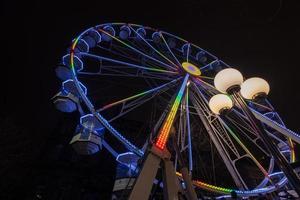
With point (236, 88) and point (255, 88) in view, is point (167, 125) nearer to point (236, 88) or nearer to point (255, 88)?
point (236, 88)

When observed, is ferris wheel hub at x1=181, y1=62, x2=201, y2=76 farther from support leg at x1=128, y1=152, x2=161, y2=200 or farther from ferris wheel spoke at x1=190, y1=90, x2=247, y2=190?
support leg at x1=128, y1=152, x2=161, y2=200

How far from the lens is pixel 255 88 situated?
5707mm

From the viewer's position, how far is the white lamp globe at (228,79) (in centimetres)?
559

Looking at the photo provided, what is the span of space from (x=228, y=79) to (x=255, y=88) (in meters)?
0.62

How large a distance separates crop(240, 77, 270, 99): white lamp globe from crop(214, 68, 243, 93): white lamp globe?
12.0 inches

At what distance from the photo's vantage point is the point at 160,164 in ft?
16.2

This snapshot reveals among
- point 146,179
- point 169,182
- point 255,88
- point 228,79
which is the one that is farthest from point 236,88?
point 146,179

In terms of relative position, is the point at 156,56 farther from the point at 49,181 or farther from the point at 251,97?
the point at 49,181

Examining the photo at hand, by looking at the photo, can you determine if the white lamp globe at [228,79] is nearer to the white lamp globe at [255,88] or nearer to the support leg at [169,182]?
the white lamp globe at [255,88]

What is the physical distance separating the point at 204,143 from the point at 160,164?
15.8m

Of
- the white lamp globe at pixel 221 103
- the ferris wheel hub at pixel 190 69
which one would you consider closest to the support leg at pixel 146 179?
the white lamp globe at pixel 221 103

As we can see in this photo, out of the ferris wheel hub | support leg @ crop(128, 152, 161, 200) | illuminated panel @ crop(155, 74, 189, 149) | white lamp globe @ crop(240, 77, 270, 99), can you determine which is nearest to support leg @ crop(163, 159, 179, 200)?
support leg @ crop(128, 152, 161, 200)

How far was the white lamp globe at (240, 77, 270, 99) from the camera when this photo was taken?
18.7 feet

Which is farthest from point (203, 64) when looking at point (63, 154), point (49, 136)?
point (49, 136)
